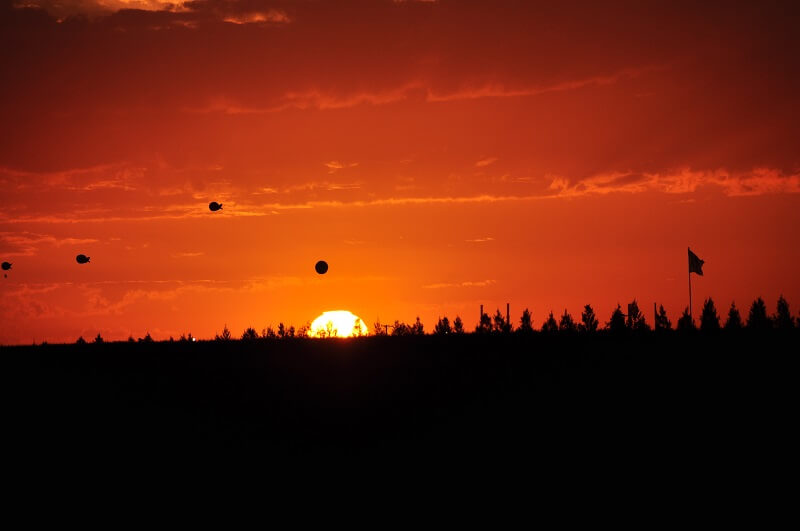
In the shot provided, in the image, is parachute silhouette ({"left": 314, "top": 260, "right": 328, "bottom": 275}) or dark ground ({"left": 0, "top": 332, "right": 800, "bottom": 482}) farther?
parachute silhouette ({"left": 314, "top": 260, "right": 328, "bottom": 275})

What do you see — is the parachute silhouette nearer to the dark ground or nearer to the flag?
the dark ground

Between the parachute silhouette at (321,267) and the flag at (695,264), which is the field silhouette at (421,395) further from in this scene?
the flag at (695,264)

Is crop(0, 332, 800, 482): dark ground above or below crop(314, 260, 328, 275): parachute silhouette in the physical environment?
below

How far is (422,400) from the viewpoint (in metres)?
34.2

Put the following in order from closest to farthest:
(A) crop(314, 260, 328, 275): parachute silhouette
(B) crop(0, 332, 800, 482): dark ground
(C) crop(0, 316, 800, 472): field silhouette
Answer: (B) crop(0, 332, 800, 482): dark ground, (C) crop(0, 316, 800, 472): field silhouette, (A) crop(314, 260, 328, 275): parachute silhouette

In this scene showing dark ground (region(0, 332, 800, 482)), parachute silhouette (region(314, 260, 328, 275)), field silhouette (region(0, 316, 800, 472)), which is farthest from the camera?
parachute silhouette (region(314, 260, 328, 275))

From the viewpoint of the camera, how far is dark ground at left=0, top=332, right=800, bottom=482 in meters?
Answer: 28.7

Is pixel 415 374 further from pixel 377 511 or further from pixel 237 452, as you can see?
pixel 377 511

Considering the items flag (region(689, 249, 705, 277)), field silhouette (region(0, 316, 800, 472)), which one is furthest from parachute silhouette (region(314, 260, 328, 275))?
flag (region(689, 249, 705, 277))

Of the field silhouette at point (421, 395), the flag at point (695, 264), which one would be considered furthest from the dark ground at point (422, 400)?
the flag at point (695, 264)

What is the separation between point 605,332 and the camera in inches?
1695

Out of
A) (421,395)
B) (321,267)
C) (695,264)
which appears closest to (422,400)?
(421,395)

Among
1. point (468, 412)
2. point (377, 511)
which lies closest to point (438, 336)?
point (468, 412)

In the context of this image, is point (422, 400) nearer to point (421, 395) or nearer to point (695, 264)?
point (421, 395)
